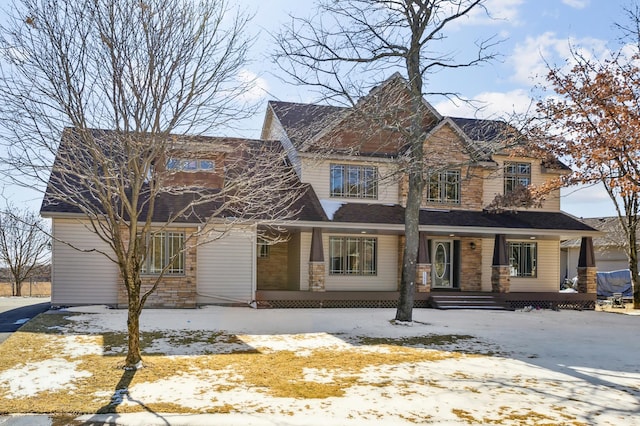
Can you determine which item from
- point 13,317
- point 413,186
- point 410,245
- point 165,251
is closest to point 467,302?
point 410,245

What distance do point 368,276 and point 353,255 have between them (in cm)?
94

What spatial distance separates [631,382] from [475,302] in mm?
11284

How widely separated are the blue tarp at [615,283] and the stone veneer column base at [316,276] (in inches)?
673

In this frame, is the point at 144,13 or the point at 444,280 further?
the point at 444,280

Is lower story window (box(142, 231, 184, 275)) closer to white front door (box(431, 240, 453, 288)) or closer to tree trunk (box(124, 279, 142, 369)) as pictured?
tree trunk (box(124, 279, 142, 369))

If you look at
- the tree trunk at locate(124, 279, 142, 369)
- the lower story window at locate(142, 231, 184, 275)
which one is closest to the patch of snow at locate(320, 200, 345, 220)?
the lower story window at locate(142, 231, 184, 275)

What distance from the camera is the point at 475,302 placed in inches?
764

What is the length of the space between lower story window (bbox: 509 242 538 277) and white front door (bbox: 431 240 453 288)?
95.9 inches

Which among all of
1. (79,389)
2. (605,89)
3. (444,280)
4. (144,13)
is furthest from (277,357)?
(444,280)

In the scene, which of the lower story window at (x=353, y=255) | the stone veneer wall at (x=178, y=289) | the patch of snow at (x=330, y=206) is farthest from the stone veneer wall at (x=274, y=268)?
the stone veneer wall at (x=178, y=289)

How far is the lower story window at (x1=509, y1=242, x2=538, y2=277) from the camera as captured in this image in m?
21.8

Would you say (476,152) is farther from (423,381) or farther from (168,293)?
(168,293)

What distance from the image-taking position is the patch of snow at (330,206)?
741 inches

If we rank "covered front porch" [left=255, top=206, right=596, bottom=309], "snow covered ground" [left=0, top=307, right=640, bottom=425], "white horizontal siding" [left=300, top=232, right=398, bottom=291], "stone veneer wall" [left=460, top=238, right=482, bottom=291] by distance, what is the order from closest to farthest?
"snow covered ground" [left=0, top=307, right=640, bottom=425], "covered front porch" [left=255, top=206, right=596, bottom=309], "white horizontal siding" [left=300, top=232, right=398, bottom=291], "stone veneer wall" [left=460, top=238, right=482, bottom=291]
